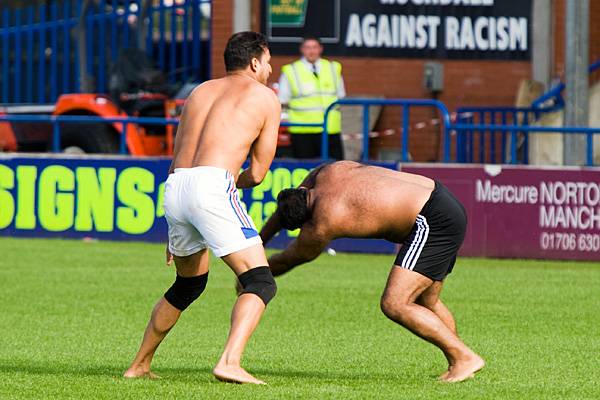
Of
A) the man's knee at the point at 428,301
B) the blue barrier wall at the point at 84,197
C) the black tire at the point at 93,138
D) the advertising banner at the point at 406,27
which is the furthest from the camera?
the advertising banner at the point at 406,27

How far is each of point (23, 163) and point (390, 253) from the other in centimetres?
437

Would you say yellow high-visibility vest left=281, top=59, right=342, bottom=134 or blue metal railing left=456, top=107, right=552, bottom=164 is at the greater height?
yellow high-visibility vest left=281, top=59, right=342, bottom=134

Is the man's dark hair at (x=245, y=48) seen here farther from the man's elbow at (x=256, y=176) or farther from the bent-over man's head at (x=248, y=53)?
the man's elbow at (x=256, y=176)

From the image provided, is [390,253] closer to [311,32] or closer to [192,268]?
[311,32]

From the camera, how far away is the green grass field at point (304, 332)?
27.1ft

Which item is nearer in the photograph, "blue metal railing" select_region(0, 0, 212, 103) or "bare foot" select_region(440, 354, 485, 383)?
"bare foot" select_region(440, 354, 485, 383)

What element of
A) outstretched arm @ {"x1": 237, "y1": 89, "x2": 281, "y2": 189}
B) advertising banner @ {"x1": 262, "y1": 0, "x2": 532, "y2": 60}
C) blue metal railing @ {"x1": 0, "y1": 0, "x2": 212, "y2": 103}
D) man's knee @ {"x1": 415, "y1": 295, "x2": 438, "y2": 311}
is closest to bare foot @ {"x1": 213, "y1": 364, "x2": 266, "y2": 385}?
outstretched arm @ {"x1": 237, "y1": 89, "x2": 281, "y2": 189}

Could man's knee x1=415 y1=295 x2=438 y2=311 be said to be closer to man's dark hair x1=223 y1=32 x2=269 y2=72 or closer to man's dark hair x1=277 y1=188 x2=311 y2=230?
man's dark hair x1=277 y1=188 x2=311 y2=230

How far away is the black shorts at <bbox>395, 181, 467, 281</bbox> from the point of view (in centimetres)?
845

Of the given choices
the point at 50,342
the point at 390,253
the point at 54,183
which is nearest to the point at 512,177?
the point at 390,253

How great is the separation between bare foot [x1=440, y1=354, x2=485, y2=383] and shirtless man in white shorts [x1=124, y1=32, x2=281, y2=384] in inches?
45.3

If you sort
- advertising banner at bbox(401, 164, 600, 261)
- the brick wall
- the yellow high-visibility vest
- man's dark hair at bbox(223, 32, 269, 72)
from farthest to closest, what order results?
the brick wall
the yellow high-visibility vest
advertising banner at bbox(401, 164, 600, 261)
man's dark hair at bbox(223, 32, 269, 72)

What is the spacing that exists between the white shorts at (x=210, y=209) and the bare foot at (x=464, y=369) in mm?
1338

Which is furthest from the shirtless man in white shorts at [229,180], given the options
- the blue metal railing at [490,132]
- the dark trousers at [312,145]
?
the blue metal railing at [490,132]
